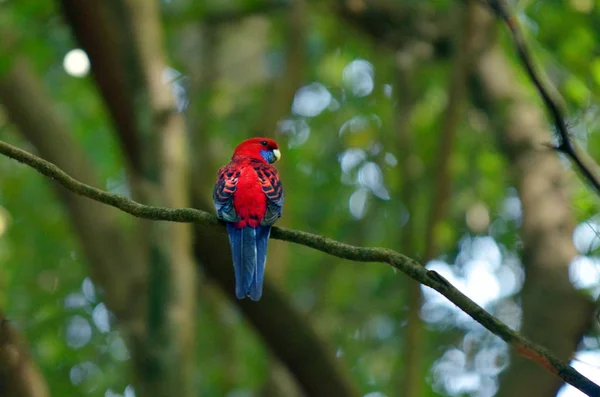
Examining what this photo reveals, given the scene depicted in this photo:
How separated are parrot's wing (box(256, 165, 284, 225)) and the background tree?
166 centimetres

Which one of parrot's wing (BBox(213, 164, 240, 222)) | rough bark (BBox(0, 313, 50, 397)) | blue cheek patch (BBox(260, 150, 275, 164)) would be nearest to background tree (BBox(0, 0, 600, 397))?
rough bark (BBox(0, 313, 50, 397))

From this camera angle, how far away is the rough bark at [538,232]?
18.3 ft

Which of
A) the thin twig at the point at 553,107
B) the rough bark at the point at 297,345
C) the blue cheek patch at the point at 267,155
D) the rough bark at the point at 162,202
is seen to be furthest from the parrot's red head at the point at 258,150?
the thin twig at the point at 553,107

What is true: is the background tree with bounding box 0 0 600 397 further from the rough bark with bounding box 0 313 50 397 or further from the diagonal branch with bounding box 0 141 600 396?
the diagonal branch with bounding box 0 141 600 396

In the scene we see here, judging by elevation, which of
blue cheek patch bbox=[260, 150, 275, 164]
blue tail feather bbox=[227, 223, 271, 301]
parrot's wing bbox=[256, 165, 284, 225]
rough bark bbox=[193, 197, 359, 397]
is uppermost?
blue cheek patch bbox=[260, 150, 275, 164]

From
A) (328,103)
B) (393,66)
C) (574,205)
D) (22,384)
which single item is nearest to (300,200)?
(328,103)

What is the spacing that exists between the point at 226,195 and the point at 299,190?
5.45 m

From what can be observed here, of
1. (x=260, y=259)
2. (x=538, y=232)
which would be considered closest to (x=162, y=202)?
(x=260, y=259)

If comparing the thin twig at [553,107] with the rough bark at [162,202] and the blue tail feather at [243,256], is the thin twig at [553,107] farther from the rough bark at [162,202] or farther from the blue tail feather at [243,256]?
the rough bark at [162,202]

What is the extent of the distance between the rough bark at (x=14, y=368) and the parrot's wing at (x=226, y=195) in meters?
1.62

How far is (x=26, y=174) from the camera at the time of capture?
9.56 m

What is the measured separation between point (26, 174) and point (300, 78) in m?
3.68

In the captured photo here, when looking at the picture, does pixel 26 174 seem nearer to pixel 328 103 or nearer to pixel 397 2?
pixel 328 103

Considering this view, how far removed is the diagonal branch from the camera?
106 inches
